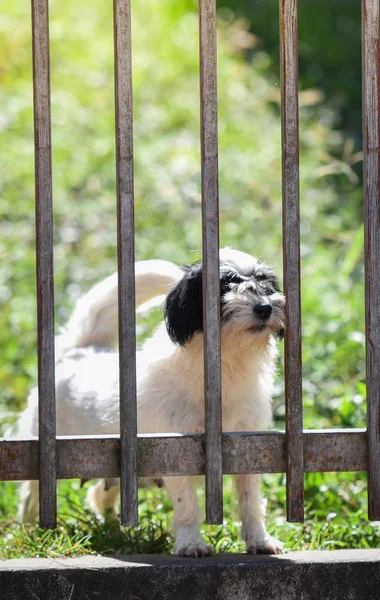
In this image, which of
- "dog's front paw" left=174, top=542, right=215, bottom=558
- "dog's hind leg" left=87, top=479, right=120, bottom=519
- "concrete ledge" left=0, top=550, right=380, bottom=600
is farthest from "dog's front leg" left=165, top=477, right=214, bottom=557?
"dog's hind leg" left=87, top=479, right=120, bottom=519

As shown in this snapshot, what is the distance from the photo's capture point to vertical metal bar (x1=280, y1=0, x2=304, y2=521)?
291cm

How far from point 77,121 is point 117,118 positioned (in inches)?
270

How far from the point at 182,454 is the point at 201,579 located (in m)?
0.39

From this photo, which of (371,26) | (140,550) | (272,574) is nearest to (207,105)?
(371,26)

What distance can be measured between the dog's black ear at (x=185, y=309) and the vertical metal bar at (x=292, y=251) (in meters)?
0.52

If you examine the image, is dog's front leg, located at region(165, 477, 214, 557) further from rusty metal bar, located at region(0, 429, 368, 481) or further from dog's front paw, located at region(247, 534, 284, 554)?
rusty metal bar, located at region(0, 429, 368, 481)

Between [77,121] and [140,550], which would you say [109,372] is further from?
[77,121]

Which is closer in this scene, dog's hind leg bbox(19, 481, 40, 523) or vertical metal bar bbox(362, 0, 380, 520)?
vertical metal bar bbox(362, 0, 380, 520)

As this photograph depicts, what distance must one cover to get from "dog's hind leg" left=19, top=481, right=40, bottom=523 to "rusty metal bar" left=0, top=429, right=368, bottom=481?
123 centimetres

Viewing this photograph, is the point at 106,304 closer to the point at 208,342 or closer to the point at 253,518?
the point at 253,518

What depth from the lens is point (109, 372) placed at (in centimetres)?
403

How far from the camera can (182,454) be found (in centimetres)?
300

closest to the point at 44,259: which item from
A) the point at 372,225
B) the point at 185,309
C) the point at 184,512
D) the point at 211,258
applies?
the point at 211,258

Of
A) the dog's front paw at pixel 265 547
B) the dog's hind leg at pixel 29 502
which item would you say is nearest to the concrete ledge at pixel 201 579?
the dog's front paw at pixel 265 547
